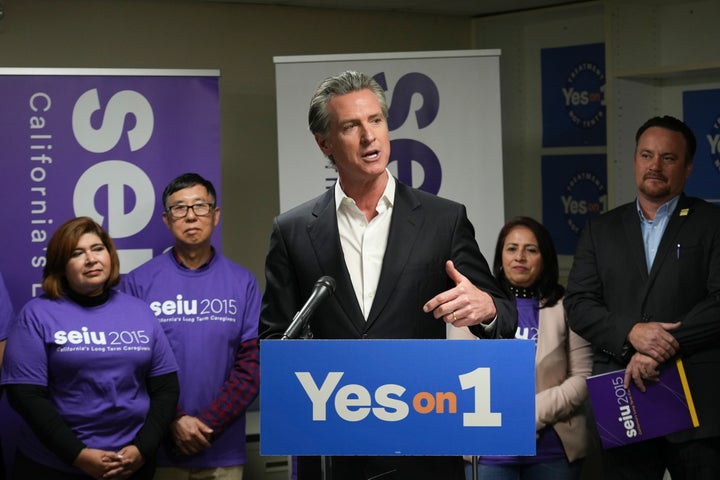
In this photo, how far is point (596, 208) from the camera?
18.3 ft

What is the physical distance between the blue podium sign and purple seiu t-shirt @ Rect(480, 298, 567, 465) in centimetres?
186

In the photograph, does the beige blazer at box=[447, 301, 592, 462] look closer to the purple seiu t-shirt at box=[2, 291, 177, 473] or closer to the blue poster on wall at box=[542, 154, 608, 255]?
the purple seiu t-shirt at box=[2, 291, 177, 473]

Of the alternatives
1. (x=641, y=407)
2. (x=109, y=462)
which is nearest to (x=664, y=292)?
(x=641, y=407)

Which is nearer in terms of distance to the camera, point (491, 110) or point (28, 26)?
point (491, 110)

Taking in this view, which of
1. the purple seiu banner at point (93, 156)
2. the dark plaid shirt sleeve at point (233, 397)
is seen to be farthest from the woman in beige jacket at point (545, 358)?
the purple seiu banner at point (93, 156)

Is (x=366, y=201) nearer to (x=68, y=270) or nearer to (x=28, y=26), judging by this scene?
(x=68, y=270)

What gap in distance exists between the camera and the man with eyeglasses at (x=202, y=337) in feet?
12.8

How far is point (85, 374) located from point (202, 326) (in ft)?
1.76

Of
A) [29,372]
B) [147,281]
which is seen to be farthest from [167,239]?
[29,372]

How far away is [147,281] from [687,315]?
79.5 inches

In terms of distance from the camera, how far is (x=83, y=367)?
353 centimetres

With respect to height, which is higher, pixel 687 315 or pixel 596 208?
pixel 596 208

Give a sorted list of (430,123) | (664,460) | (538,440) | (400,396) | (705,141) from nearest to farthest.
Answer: (400,396)
(664,460)
(538,440)
(430,123)
(705,141)

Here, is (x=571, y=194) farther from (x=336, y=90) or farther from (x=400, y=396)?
(x=400, y=396)
